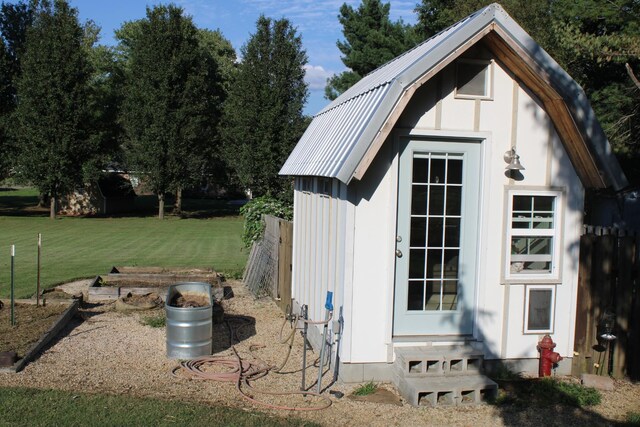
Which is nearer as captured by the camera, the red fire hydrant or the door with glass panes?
the door with glass panes

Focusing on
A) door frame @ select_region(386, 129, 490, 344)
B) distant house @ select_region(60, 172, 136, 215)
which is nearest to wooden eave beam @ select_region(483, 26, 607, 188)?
door frame @ select_region(386, 129, 490, 344)

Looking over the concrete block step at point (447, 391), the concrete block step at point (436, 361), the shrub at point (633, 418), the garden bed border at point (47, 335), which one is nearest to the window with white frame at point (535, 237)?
the concrete block step at point (436, 361)

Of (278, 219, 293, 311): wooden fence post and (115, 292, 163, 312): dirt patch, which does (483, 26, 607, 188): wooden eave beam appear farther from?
(115, 292, 163, 312): dirt patch

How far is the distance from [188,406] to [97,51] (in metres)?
43.7

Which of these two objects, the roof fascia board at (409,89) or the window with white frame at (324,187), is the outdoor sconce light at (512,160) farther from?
the window with white frame at (324,187)

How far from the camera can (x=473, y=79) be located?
710 centimetres

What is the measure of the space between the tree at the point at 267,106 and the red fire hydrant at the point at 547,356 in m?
28.0

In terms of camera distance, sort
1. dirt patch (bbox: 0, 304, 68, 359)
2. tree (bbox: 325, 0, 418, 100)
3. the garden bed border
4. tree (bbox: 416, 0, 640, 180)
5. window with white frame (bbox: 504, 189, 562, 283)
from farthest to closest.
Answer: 1. tree (bbox: 325, 0, 418, 100)
2. tree (bbox: 416, 0, 640, 180)
3. dirt patch (bbox: 0, 304, 68, 359)
4. window with white frame (bbox: 504, 189, 562, 283)
5. the garden bed border

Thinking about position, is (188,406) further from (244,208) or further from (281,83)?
(281,83)

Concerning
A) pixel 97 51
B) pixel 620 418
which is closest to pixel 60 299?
pixel 620 418

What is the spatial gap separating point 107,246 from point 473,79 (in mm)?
17139

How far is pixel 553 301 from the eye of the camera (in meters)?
7.44

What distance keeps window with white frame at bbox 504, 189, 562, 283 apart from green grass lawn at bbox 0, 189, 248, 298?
8909mm

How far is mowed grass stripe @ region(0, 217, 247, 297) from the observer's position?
1512cm
